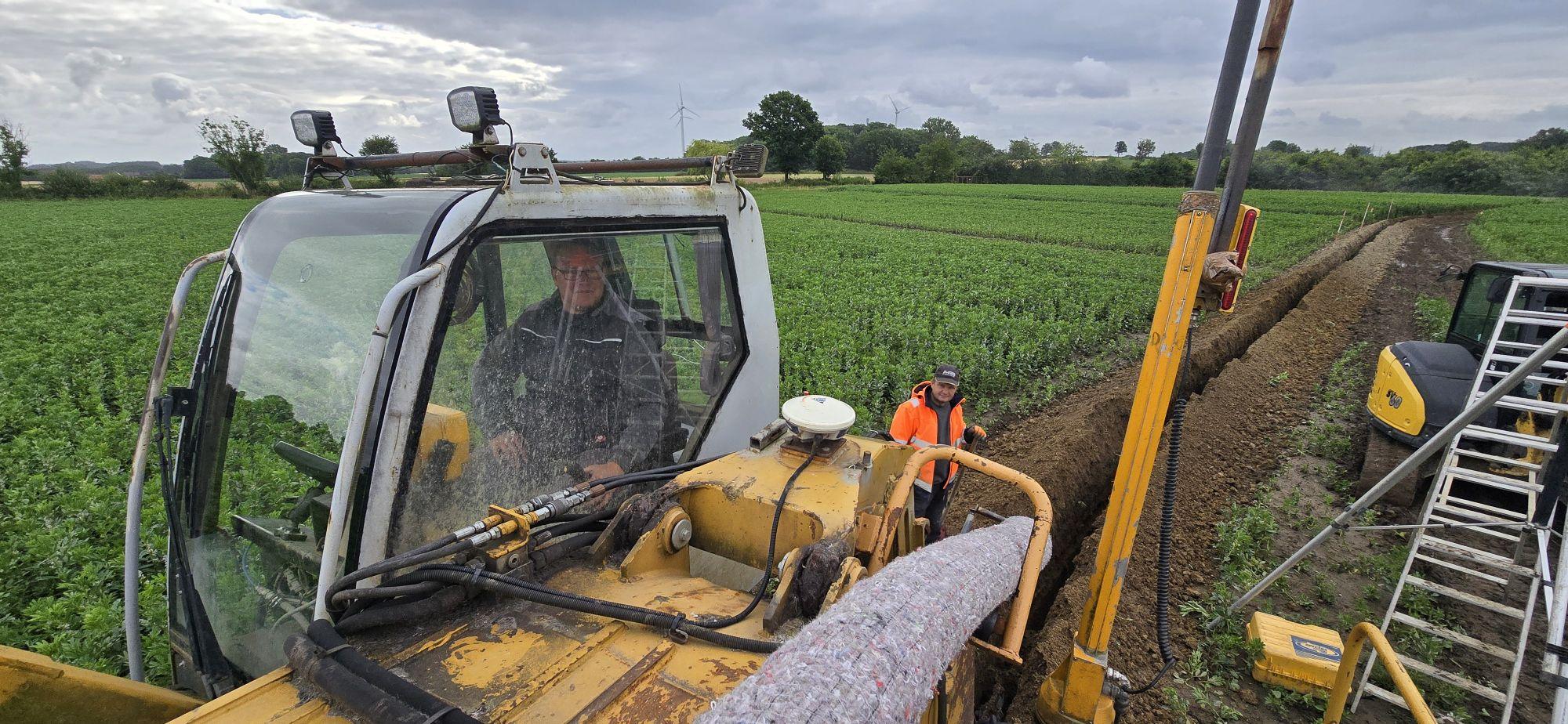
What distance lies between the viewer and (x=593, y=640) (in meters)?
1.84

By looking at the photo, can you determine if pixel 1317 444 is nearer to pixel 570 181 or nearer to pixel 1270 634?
pixel 1270 634

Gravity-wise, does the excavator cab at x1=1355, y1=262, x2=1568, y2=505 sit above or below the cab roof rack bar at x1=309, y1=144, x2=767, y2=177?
below

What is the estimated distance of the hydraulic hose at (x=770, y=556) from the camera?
78.5 inches

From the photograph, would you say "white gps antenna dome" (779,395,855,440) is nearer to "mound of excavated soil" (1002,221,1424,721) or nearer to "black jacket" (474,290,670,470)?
"black jacket" (474,290,670,470)

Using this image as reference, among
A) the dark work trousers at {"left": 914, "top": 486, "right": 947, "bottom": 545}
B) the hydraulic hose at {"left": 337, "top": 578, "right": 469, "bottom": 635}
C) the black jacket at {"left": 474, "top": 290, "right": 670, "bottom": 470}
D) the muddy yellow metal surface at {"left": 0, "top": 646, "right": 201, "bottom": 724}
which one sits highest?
the black jacket at {"left": 474, "top": 290, "right": 670, "bottom": 470}

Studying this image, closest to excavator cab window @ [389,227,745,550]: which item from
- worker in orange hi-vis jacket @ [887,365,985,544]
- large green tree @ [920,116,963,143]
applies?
worker in orange hi-vis jacket @ [887,365,985,544]

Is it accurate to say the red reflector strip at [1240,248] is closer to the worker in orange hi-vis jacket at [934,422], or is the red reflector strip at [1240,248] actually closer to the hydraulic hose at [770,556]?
the hydraulic hose at [770,556]

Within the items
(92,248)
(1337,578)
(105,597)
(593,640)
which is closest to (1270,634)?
(1337,578)

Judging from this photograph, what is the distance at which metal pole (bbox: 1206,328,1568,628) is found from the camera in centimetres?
359

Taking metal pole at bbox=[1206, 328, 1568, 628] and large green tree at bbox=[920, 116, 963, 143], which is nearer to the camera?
metal pole at bbox=[1206, 328, 1568, 628]

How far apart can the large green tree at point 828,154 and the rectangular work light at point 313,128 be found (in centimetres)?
6790

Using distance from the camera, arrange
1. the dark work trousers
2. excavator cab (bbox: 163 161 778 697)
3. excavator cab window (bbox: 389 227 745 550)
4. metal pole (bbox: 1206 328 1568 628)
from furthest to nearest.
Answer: the dark work trousers → metal pole (bbox: 1206 328 1568 628) → excavator cab window (bbox: 389 227 745 550) → excavator cab (bbox: 163 161 778 697)

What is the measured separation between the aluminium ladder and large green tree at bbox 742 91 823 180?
213ft

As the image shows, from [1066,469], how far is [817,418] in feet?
15.1
